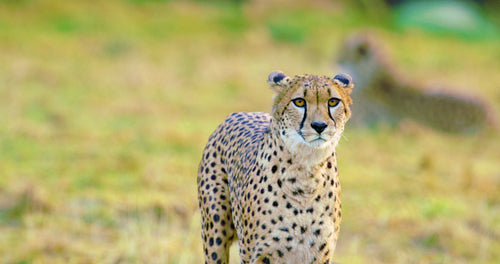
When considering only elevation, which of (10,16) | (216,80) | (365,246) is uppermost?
(10,16)

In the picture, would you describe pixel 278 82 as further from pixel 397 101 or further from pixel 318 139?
pixel 397 101

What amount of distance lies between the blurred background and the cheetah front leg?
1040 millimetres

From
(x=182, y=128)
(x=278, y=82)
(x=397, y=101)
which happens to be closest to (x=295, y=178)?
(x=278, y=82)

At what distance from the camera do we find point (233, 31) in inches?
507

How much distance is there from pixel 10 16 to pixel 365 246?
9259mm

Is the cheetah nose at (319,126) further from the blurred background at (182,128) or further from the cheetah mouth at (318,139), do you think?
the blurred background at (182,128)

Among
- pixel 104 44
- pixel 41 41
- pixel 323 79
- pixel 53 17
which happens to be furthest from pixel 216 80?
pixel 323 79

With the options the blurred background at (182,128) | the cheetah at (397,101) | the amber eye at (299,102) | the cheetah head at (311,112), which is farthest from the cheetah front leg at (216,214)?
the cheetah at (397,101)

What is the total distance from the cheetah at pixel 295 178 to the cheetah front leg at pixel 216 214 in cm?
17

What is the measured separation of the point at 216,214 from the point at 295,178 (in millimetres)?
569

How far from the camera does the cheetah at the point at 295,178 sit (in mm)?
2600

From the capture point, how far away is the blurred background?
198 inches

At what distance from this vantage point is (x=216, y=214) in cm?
315

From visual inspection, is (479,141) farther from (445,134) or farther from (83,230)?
(83,230)
